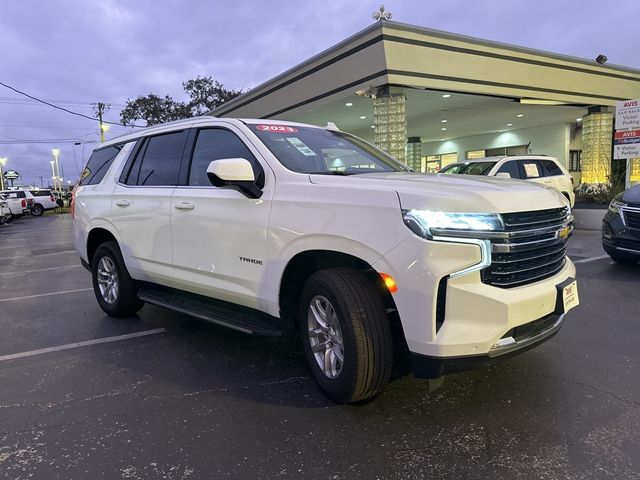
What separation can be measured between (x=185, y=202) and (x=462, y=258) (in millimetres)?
2457

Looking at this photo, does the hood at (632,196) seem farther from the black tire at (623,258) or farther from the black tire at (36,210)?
the black tire at (36,210)

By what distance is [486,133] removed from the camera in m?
28.2

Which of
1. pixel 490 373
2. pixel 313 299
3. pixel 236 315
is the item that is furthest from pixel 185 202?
pixel 490 373

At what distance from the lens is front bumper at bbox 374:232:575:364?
252 centimetres

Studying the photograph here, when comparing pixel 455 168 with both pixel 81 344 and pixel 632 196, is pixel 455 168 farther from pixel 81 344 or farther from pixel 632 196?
pixel 81 344

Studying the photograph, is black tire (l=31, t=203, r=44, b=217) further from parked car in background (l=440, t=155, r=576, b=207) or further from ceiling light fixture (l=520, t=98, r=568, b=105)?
ceiling light fixture (l=520, t=98, r=568, b=105)

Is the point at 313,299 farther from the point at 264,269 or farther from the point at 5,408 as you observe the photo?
the point at 5,408

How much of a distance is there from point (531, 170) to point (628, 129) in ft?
11.4

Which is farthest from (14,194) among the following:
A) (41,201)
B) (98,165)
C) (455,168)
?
(98,165)

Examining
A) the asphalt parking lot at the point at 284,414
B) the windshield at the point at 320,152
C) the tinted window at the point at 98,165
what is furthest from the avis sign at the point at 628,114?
the tinted window at the point at 98,165

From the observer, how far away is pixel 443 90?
46.8 ft

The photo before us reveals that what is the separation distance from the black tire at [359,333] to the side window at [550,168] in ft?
36.2

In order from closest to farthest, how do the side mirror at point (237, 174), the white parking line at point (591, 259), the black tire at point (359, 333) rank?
the black tire at point (359, 333)
the side mirror at point (237, 174)
the white parking line at point (591, 259)

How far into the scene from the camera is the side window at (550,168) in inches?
486
